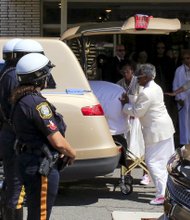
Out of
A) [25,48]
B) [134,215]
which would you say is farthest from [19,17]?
[25,48]

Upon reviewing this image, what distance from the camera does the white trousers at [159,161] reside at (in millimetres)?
6727

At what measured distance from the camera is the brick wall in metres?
10.7

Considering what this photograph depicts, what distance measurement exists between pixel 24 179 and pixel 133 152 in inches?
134

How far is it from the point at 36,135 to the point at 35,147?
0.28 ft

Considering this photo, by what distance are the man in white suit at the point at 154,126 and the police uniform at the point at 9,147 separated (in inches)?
79.1

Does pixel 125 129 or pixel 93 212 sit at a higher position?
pixel 125 129

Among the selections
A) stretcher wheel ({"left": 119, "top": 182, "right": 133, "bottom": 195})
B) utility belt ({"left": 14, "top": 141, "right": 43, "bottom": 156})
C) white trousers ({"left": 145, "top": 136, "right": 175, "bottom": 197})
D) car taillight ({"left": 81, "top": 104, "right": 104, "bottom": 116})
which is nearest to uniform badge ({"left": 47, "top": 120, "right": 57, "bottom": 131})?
utility belt ({"left": 14, "top": 141, "right": 43, "bottom": 156})

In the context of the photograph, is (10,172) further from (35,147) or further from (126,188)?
(126,188)

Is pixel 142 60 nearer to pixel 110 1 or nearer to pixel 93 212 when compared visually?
pixel 110 1

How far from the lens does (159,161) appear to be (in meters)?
6.76

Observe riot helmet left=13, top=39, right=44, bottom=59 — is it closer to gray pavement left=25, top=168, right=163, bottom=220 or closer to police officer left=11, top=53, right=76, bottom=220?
police officer left=11, top=53, right=76, bottom=220

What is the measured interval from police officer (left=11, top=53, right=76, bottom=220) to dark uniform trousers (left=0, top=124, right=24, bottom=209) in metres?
0.71

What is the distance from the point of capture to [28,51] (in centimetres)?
488

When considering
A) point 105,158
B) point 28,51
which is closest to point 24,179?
point 28,51
